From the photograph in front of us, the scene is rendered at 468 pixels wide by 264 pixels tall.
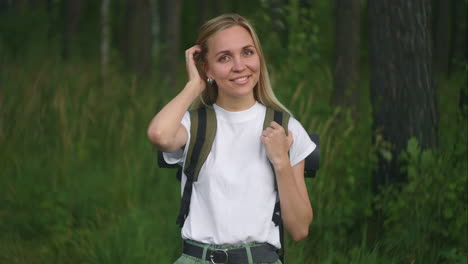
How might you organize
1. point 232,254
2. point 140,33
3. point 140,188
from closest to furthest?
point 232,254 < point 140,188 < point 140,33

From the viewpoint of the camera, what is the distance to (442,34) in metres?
15.7

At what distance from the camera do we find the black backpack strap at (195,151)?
2.30 meters

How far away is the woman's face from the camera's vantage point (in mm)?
2365

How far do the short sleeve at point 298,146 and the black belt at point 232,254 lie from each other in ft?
1.34

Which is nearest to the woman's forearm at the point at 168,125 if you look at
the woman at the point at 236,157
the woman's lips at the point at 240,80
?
the woman at the point at 236,157

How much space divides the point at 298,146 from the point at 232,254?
56cm

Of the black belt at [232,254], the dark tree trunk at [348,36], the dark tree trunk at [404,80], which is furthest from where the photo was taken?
the dark tree trunk at [348,36]

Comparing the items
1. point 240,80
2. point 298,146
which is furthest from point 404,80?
point 240,80

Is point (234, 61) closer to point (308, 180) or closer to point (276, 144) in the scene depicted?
point (276, 144)

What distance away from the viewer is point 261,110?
8.02 ft

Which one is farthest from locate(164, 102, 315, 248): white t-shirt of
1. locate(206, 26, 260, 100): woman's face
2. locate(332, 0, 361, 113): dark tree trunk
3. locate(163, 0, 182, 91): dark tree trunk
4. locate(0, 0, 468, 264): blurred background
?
locate(163, 0, 182, 91): dark tree trunk

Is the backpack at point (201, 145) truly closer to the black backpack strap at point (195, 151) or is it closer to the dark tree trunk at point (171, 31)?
the black backpack strap at point (195, 151)

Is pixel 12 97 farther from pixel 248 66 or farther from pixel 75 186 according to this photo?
pixel 248 66

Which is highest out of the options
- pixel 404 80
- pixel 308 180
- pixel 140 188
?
pixel 404 80
